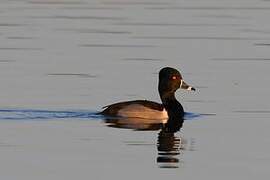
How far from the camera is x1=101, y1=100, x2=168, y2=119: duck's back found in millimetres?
23266

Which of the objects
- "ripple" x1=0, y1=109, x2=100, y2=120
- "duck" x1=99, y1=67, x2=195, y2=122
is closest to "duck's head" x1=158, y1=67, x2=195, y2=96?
"duck" x1=99, y1=67, x2=195, y2=122

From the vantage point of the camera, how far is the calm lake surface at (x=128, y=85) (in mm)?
Answer: 18359

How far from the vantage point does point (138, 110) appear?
23719 mm

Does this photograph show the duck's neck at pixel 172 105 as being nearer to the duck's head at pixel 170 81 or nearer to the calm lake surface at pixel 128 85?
the duck's head at pixel 170 81

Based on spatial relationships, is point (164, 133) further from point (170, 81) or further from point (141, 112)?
point (170, 81)

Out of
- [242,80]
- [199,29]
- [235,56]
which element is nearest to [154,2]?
[199,29]

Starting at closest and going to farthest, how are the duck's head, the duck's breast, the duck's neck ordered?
1. the duck's breast
2. the duck's neck
3. the duck's head

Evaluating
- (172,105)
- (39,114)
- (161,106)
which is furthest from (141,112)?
(39,114)

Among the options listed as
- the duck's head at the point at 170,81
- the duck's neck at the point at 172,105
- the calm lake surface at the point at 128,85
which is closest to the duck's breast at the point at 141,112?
the duck's neck at the point at 172,105

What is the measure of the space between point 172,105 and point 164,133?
2.59 meters

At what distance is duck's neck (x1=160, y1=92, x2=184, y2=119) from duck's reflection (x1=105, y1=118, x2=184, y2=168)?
136mm

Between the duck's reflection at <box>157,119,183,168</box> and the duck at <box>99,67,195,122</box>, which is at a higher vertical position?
the duck at <box>99,67,195,122</box>

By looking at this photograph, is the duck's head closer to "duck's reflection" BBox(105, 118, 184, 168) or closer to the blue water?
"duck's reflection" BBox(105, 118, 184, 168)

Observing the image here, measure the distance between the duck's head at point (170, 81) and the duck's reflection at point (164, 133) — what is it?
1.22 metres
